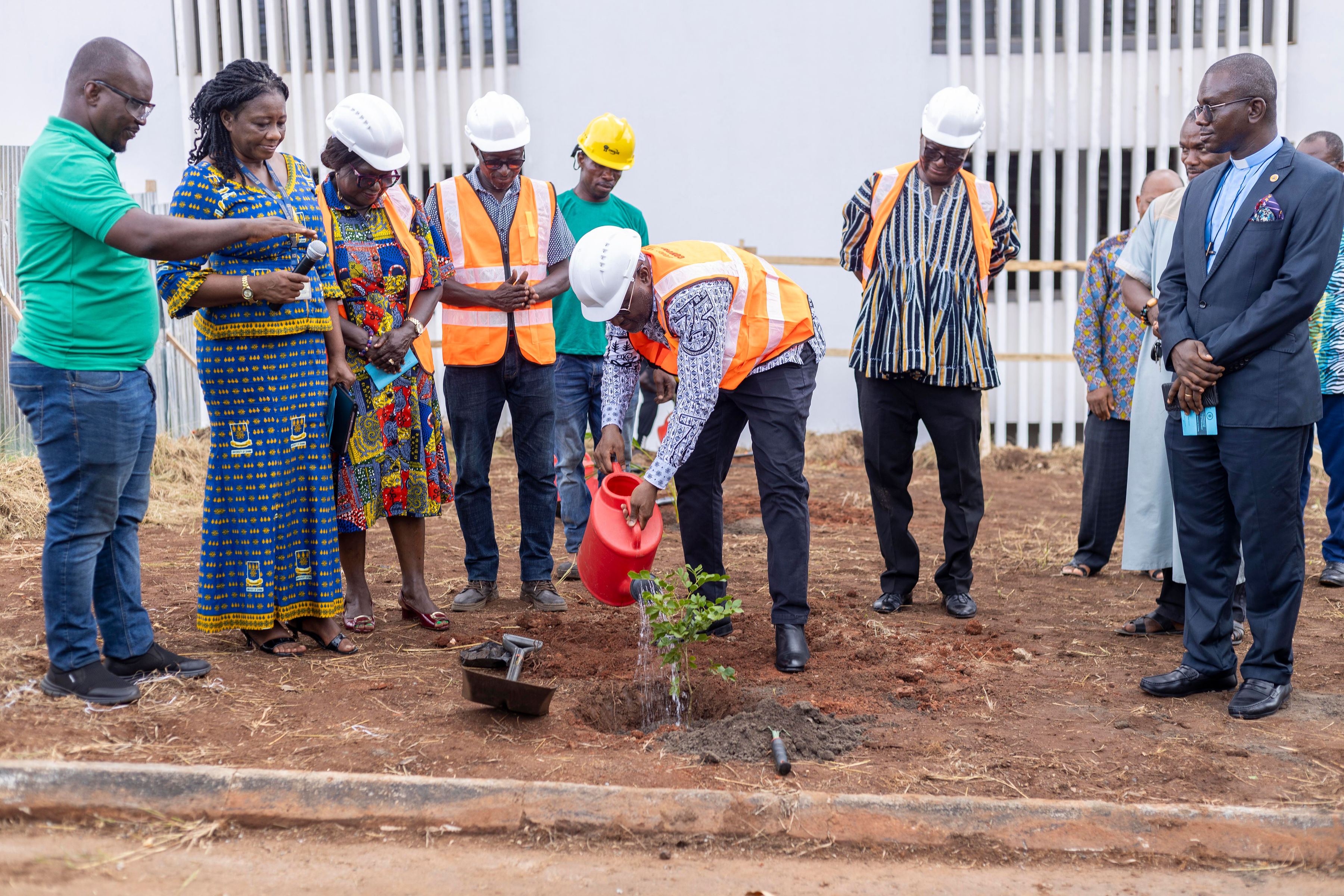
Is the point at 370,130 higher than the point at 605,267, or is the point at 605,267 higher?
the point at 370,130

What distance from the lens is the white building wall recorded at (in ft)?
33.9

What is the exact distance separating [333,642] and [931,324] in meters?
2.78

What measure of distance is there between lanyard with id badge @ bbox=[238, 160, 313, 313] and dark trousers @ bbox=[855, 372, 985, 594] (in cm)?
240

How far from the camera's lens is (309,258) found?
12.9 feet

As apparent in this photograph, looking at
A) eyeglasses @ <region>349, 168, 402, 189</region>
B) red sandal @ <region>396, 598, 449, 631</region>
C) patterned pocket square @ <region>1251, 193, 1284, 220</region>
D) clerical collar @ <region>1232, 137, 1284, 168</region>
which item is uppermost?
eyeglasses @ <region>349, 168, 402, 189</region>

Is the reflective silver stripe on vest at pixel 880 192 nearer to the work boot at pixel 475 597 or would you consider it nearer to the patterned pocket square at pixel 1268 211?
the patterned pocket square at pixel 1268 211

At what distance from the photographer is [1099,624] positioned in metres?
4.92

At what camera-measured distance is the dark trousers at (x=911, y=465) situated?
16.1 ft

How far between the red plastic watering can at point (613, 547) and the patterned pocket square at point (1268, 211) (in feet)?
7.20

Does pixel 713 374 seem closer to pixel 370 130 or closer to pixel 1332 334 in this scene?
pixel 370 130

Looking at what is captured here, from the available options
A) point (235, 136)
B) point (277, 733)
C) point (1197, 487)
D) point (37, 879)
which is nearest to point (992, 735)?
point (1197, 487)

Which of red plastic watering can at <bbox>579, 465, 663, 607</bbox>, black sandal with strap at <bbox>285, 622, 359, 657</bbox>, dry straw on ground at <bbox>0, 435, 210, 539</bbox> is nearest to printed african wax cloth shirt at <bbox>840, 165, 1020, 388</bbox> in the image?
red plastic watering can at <bbox>579, 465, 663, 607</bbox>

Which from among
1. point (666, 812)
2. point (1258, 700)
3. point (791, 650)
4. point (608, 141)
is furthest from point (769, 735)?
point (608, 141)

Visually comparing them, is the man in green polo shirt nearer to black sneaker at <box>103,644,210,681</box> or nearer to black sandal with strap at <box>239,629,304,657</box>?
black sneaker at <box>103,644,210,681</box>
